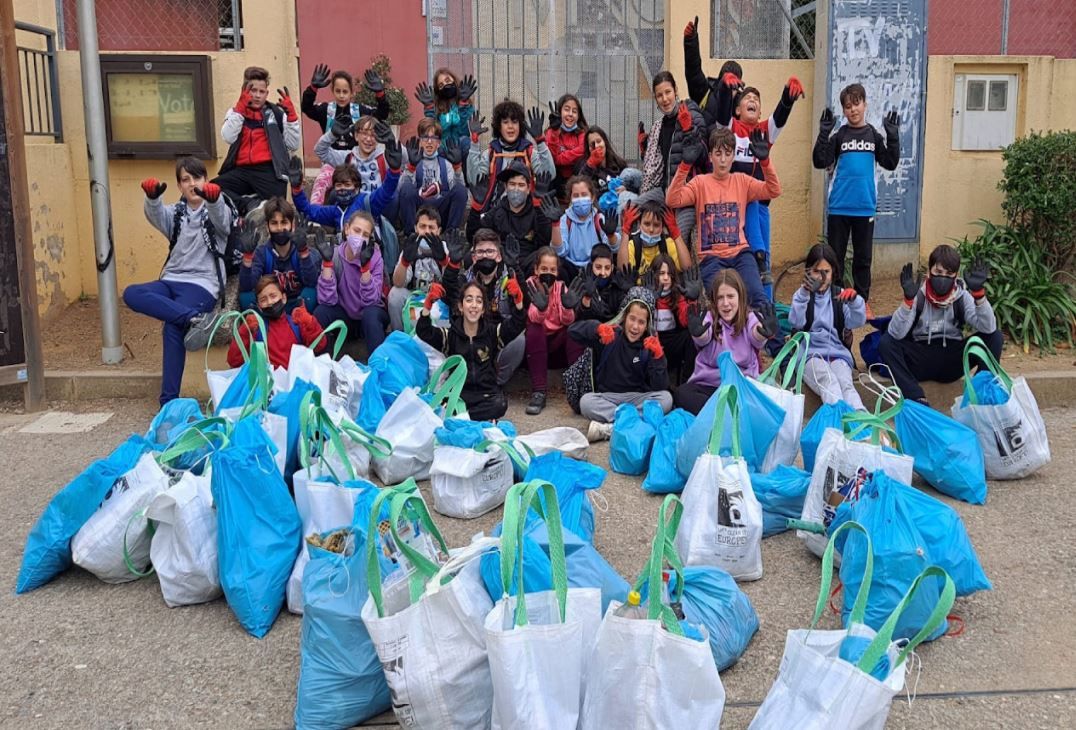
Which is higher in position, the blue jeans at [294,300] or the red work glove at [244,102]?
the red work glove at [244,102]

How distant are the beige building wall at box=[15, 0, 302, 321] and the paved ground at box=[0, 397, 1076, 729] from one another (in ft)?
14.6

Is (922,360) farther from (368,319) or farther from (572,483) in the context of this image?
(368,319)

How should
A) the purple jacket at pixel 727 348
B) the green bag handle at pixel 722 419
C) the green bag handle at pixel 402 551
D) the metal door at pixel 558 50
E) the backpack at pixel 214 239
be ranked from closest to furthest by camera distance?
the green bag handle at pixel 402 551 → the green bag handle at pixel 722 419 → the purple jacket at pixel 727 348 → the backpack at pixel 214 239 → the metal door at pixel 558 50

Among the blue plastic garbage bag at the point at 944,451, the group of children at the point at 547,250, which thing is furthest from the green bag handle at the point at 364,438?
the blue plastic garbage bag at the point at 944,451

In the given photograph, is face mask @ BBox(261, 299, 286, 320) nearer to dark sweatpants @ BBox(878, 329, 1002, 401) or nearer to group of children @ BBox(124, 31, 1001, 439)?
group of children @ BBox(124, 31, 1001, 439)

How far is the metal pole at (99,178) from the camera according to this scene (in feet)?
23.2

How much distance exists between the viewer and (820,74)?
9.02 m

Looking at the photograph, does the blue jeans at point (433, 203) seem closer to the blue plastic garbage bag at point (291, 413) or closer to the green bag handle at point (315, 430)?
the blue plastic garbage bag at point (291, 413)

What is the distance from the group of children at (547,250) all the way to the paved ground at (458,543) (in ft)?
5.15

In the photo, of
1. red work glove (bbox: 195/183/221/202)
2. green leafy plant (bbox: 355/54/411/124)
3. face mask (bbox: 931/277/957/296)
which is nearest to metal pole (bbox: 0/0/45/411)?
red work glove (bbox: 195/183/221/202)

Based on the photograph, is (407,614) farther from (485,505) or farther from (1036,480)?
(1036,480)

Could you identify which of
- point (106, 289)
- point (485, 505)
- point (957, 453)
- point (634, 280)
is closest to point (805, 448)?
point (957, 453)

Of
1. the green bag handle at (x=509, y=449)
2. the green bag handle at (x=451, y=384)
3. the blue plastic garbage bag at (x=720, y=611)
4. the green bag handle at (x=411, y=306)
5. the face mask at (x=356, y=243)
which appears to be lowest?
the blue plastic garbage bag at (x=720, y=611)

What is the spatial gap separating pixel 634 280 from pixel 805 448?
2.07 m
